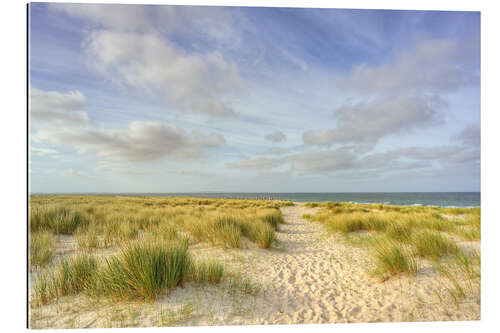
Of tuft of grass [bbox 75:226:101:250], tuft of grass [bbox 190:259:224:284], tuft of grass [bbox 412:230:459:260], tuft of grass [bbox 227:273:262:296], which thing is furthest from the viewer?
tuft of grass [bbox 75:226:101:250]

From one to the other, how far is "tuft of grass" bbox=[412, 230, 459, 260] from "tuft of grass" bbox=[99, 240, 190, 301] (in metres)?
3.37

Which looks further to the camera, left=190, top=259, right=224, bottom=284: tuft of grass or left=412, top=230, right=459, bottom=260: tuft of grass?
left=412, top=230, right=459, bottom=260: tuft of grass

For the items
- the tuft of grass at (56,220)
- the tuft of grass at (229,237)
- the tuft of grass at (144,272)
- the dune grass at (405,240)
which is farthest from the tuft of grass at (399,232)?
the tuft of grass at (56,220)

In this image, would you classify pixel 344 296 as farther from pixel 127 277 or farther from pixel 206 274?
pixel 127 277

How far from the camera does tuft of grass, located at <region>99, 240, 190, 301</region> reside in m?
2.23

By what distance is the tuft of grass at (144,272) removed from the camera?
223cm

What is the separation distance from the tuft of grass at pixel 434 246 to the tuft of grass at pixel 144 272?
3.37m

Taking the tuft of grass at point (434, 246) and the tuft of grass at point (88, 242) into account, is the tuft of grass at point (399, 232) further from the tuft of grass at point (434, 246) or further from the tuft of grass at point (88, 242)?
the tuft of grass at point (88, 242)

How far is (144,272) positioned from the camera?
2.29 m

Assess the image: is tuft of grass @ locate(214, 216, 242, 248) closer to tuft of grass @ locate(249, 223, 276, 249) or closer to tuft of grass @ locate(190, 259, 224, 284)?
tuft of grass @ locate(249, 223, 276, 249)

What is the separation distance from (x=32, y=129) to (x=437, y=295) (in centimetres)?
471

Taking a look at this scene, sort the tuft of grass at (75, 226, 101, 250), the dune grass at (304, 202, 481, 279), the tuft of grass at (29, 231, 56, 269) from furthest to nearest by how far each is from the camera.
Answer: the tuft of grass at (75, 226, 101, 250) → the tuft of grass at (29, 231, 56, 269) → the dune grass at (304, 202, 481, 279)

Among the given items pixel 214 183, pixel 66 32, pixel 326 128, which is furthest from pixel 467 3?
pixel 66 32

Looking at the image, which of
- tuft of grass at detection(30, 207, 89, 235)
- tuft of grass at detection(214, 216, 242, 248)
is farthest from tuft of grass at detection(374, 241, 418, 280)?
tuft of grass at detection(30, 207, 89, 235)
